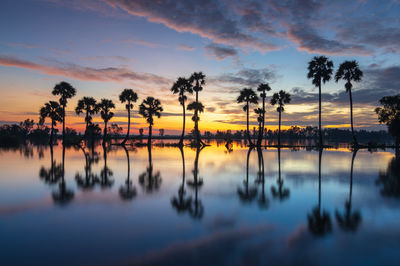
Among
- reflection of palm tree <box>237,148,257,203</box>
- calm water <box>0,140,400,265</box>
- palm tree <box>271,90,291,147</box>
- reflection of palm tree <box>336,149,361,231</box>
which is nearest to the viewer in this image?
calm water <box>0,140,400,265</box>

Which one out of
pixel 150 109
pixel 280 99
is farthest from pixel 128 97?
pixel 280 99

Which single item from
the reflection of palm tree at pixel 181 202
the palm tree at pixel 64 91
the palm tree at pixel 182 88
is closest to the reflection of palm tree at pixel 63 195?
the reflection of palm tree at pixel 181 202

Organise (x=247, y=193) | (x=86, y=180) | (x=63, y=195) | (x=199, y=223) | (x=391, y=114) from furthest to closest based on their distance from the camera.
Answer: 1. (x=391, y=114)
2. (x=86, y=180)
3. (x=247, y=193)
4. (x=63, y=195)
5. (x=199, y=223)

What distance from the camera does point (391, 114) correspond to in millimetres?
41594

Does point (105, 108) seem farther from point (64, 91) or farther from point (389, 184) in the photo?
point (389, 184)

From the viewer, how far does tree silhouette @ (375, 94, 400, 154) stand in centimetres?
3969

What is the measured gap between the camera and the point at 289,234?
561 centimetres

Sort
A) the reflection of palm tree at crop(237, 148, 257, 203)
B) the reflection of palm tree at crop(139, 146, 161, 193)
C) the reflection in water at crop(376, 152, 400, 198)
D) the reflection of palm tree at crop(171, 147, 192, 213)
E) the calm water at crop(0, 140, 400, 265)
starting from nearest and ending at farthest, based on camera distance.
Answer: the calm water at crop(0, 140, 400, 265) → the reflection of palm tree at crop(171, 147, 192, 213) → the reflection of palm tree at crop(237, 148, 257, 203) → the reflection in water at crop(376, 152, 400, 198) → the reflection of palm tree at crop(139, 146, 161, 193)

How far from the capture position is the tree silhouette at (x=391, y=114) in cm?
3969

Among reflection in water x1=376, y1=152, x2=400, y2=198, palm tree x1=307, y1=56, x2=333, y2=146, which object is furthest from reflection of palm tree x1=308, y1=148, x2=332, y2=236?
palm tree x1=307, y1=56, x2=333, y2=146

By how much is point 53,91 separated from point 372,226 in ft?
225

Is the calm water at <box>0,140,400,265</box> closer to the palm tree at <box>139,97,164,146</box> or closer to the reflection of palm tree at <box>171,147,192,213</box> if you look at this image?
the reflection of palm tree at <box>171,147,192,213</box>

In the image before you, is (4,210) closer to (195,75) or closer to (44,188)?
(44,188)

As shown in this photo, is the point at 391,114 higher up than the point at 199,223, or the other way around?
the point at 391,114
